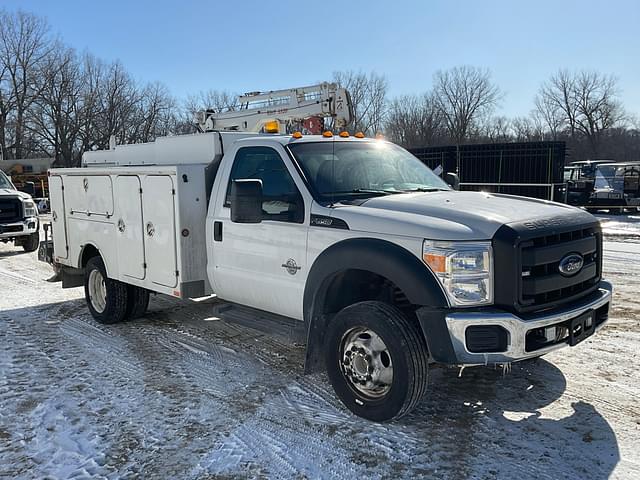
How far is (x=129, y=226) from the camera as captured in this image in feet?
19.9

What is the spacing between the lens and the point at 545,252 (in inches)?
144

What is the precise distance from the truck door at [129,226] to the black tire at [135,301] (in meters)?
0.46

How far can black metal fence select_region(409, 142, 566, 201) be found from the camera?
18.6 metres

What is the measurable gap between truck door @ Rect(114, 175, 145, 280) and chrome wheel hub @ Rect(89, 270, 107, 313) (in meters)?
0.73

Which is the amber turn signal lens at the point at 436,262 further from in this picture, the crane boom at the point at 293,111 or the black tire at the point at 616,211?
the black tire at the point at 616,211

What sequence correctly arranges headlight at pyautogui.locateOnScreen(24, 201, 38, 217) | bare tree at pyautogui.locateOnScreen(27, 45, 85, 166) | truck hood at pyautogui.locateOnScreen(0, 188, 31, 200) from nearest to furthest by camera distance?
truck hood at pyautogui.locateOnScreen(0, 188, 31, 200) < headlight at pyautogui.locateOnScreen(24, 201, 38, 217) < bare tree at pyautogui.locateOnScreen(27, 45, 85, 166)

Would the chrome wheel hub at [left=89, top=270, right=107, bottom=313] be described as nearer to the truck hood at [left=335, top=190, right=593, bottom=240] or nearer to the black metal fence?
the truck hood at [left=335, top=190, right=593, bottom=240]

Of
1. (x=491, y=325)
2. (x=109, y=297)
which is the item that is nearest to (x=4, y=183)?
(x=109, y=297)

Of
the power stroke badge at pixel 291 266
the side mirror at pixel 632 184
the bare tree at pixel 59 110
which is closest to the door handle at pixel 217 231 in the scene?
the power stroke badge at pixel 291 266

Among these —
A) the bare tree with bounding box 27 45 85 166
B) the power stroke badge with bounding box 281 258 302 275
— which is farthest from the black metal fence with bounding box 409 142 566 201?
the bare tree with bounding box 27 45 85 166

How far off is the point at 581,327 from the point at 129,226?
446 cm

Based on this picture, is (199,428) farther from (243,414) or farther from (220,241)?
(220,241)

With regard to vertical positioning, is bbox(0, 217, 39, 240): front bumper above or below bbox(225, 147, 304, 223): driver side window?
below

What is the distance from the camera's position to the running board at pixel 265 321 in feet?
15.2
